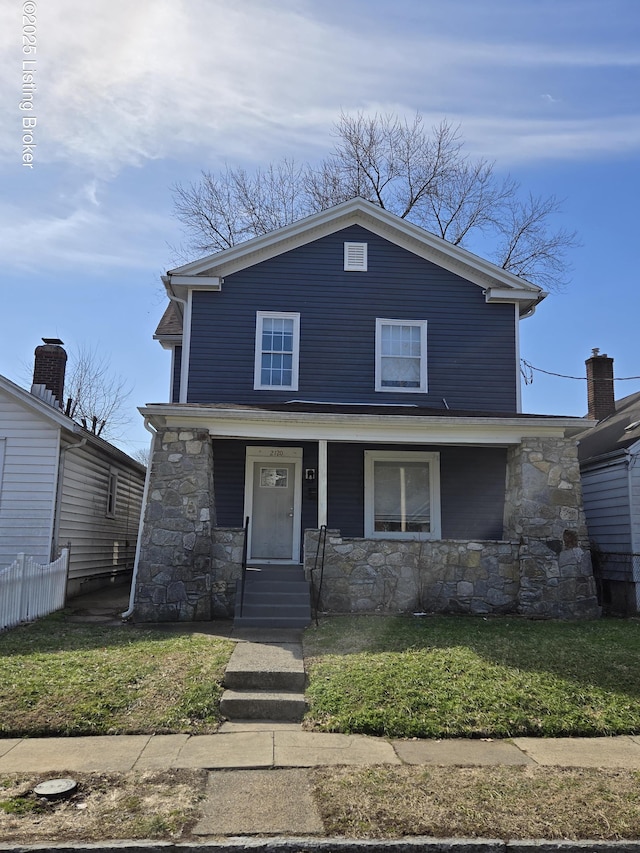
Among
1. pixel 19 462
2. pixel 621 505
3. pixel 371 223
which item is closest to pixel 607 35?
pixel 371 223

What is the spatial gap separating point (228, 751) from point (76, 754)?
1123mm

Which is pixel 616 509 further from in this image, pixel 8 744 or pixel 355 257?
pixel 8 744

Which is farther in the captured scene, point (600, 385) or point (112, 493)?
point (600, 385)

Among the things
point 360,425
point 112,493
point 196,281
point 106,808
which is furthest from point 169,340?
point 106,808

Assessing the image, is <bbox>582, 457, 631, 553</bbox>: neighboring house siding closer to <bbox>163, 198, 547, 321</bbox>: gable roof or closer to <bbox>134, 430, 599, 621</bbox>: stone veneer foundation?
<bbox>134, 430, 599, 621</bbox>: stone veneer foundation

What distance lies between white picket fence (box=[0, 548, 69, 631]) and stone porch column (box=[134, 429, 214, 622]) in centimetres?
148

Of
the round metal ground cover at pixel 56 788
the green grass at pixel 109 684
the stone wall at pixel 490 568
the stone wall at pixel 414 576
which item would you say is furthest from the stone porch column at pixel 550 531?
the round metal ground cover at pixel 56 788

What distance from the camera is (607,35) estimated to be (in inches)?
377

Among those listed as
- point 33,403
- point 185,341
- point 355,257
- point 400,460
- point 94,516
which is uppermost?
point 355,257

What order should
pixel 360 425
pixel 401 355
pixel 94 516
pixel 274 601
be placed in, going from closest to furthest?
pixel 274 601 < pixel 360 425 < pixel 401 355 < pixel 94 516

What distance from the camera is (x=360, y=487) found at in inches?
518

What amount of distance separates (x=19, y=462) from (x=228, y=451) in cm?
363

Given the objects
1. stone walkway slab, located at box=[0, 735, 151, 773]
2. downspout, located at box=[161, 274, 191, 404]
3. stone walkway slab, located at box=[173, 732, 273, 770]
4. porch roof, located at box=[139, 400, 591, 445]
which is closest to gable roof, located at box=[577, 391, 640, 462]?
porch roof, located at box=[139, 400, 591, 445]

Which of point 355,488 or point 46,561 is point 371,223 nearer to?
point 355,488
